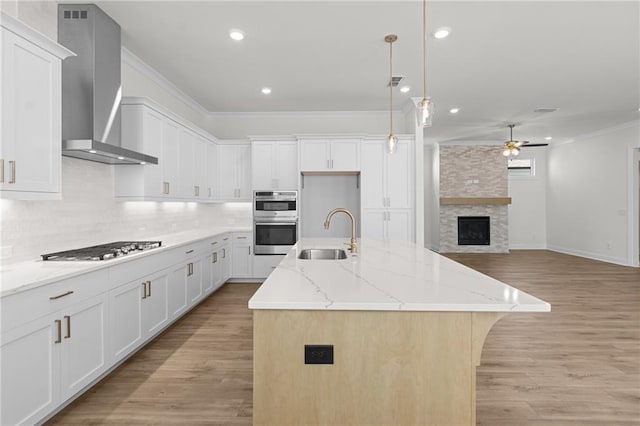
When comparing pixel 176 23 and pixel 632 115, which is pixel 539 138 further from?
pixel 176 23

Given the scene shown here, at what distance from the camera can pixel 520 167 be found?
9602mm

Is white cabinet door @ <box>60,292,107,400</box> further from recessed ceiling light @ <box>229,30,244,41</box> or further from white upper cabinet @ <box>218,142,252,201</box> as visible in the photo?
white upper cabinet @ <box>218,142,252,201</box>

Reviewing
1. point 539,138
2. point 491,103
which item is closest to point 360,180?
point 491,103

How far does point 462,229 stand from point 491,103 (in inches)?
167

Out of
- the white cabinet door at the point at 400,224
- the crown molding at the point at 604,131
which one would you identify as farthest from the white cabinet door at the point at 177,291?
the crown molding at the point at 604,131

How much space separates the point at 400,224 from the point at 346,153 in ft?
4.60

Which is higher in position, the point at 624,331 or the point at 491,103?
the point at 491,103

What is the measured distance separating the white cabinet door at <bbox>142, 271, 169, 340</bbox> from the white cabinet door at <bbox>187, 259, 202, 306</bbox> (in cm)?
55

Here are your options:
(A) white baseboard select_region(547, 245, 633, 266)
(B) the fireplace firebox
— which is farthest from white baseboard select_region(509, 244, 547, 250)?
(B) the fireplace firebox

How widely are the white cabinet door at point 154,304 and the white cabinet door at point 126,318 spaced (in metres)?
0.06

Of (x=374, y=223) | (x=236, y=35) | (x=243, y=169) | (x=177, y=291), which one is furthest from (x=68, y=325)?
(x=374, y=223)

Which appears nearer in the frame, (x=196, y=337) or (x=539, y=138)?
(x=196, y=337)

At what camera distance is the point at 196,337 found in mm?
3340

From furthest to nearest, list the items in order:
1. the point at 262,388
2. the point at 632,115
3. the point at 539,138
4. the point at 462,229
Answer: the point at 462,229 < the point at 539,138 < the point at 632,115 < the point at 262,388
